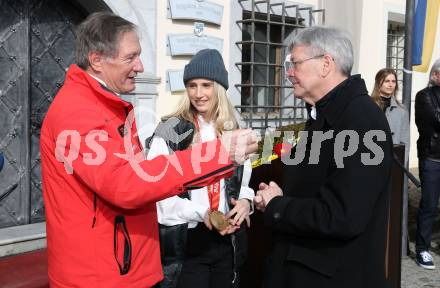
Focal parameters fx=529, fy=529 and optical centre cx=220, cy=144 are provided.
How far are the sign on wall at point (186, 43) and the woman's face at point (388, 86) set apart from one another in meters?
2.26

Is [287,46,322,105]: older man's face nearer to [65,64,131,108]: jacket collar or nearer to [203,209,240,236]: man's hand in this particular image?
[65,64,131,108]: jacket collar

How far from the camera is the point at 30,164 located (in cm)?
556

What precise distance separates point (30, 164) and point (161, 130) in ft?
10.6

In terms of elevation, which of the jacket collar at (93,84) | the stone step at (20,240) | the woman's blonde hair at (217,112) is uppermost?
the jacket collar at (93,84)

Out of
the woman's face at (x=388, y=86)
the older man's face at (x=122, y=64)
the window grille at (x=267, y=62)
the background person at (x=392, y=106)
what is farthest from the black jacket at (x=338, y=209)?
the window grille at (x=267, y=62)

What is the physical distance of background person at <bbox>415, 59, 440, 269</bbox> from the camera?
16.7 feet

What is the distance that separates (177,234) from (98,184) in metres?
1.01

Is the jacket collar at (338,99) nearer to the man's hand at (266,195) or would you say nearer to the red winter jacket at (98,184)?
the man's hand at (266,195)

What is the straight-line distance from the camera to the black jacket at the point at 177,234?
2.60 meters

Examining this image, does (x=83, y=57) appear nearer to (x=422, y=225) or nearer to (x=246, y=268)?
(x=246, y=268)

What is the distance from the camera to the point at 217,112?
298 cm

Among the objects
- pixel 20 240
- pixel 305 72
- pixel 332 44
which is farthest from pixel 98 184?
pixel 20 240

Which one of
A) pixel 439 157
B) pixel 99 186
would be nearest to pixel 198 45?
pixel 439 157

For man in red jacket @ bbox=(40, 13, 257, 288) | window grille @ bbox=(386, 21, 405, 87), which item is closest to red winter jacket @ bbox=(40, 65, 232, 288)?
man in red jacket @ bbox=(40, 13, 257, 288)
